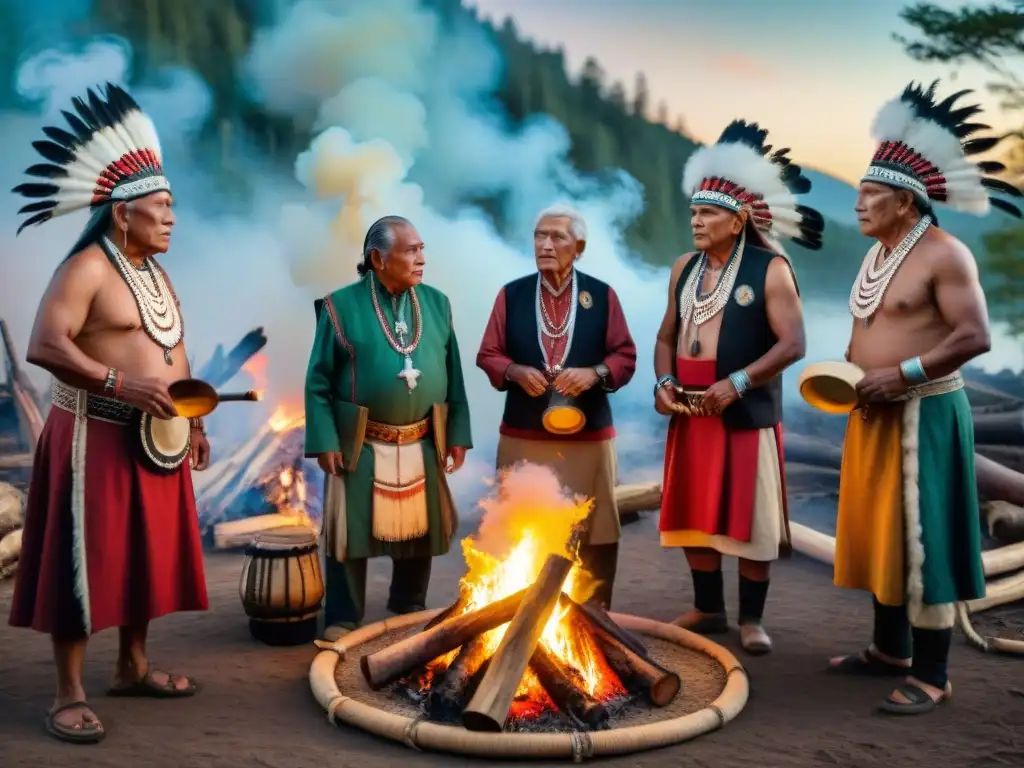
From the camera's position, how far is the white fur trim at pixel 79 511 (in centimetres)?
384

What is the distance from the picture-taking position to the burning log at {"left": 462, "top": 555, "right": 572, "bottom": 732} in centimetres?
372

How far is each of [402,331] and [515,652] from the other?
1.84 metres

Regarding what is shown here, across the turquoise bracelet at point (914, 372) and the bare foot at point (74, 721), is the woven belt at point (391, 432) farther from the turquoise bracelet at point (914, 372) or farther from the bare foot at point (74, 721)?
the turquoise bracelet at point (914, 372)

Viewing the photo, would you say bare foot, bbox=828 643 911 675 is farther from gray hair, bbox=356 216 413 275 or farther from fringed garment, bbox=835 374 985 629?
gray hair, bbox=356 216 413 275

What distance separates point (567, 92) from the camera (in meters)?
9.16

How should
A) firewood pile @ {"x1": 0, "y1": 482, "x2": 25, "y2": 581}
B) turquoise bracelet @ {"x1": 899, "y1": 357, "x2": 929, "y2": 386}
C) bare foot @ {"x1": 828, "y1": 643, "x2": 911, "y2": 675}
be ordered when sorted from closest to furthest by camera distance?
1. turquoise bracelet @ {"x1": 899, "y1": 357, "x2": 929, "y2": 386}
2. bare foot @ {"x1": 828, "y1": 643, "x2": 911, "y2": 675}
3. firewood pile @ {"x1": 0, "y1": 482, "x2": 25, "y2": 581}

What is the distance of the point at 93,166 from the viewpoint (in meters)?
4.01

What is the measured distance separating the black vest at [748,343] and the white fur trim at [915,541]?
83 centimetres

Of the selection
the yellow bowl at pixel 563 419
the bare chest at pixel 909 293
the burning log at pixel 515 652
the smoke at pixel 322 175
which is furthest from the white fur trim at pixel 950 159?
the smoke at pixel 322 175

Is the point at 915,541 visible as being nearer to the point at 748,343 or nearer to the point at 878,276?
the point at 878,276

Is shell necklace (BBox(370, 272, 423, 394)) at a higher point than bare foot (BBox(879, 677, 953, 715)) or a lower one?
higher

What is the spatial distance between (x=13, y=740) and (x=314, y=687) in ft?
3.68

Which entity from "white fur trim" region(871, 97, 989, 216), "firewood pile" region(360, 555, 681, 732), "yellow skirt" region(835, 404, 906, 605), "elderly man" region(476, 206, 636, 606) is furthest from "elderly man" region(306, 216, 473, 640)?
"white fur trim" region(871, 97, 989, 216)

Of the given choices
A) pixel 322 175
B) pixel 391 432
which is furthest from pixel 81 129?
pixel 322 175
